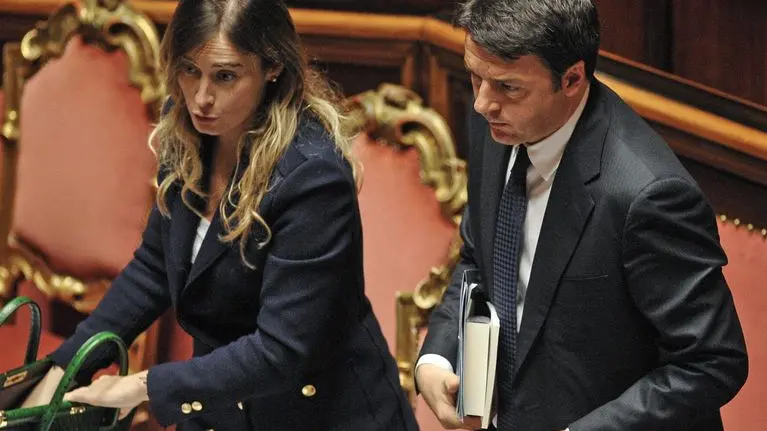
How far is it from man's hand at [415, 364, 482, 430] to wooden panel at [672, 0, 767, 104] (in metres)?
0.78

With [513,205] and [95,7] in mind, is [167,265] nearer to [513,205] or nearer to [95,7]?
[513,205]

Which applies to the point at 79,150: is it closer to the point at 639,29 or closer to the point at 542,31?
the point at 639,29

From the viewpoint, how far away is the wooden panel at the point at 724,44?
216cm

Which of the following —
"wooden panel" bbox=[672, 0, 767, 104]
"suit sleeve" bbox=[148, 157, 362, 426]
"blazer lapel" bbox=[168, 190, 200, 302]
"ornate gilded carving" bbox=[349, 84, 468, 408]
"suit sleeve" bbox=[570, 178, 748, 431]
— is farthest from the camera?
"ornate gilded carving" bbox=[349, 84, 468, 408]

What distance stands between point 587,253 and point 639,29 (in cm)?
84

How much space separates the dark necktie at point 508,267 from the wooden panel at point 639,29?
650 mm

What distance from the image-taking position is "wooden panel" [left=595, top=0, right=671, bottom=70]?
7.61 ft

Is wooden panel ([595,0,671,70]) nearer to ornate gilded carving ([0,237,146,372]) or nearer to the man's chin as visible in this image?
the man's chin

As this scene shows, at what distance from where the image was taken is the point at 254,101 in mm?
1993

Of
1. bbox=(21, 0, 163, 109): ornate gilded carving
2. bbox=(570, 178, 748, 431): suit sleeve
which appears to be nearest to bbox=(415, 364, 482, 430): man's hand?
bbox=(570, 178, 748, 431): suit sleeve

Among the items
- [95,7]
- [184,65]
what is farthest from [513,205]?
[95,7]

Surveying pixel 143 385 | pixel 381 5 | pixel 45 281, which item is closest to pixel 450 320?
pixel 143 385

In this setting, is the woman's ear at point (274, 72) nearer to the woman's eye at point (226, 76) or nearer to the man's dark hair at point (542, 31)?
the woman's eye at point (226, 76)

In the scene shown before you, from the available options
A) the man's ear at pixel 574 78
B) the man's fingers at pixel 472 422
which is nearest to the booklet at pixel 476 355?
the man's fingers at pixel 472 422
